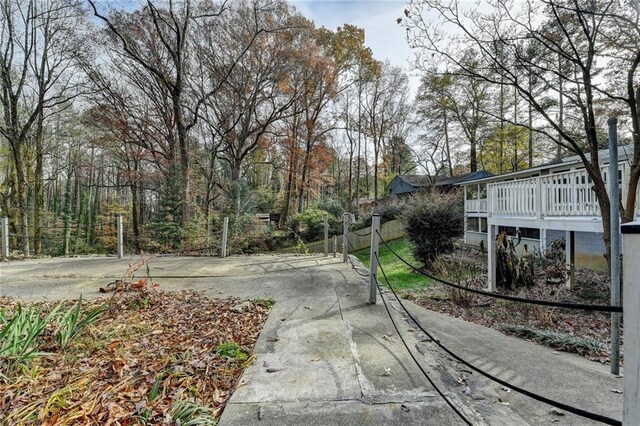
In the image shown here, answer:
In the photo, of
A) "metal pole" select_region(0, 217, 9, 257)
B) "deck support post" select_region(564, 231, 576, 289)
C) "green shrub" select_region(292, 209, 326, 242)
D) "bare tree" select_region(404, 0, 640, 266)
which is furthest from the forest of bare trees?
"metal pole" select_region(0, 217, 9, 257)

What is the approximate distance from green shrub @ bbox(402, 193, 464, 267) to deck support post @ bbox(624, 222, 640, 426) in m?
8.90

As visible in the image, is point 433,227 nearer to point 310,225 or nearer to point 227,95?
point 310,225

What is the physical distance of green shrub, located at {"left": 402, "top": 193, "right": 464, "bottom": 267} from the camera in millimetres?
9492

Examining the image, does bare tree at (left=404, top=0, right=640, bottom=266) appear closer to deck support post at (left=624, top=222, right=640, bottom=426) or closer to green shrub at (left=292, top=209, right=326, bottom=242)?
deck support post at (left=624, top=222, right=640, bottom=426)

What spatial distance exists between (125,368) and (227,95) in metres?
13.3

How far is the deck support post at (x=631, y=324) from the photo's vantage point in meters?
0.80

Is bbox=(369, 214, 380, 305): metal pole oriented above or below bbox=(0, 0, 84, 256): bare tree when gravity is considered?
below

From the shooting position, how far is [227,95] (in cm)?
1359

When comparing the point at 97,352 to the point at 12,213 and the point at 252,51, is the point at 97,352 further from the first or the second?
the point at 12,213

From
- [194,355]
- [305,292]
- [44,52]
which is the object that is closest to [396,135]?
[44,52]

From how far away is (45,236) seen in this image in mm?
13031

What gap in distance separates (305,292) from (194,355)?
207 centimetres

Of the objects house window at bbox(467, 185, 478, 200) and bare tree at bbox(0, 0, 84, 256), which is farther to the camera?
house window at bbox(467, 185, 478, 200)

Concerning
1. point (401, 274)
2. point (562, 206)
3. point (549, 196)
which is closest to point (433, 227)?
point (401, 274)
